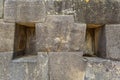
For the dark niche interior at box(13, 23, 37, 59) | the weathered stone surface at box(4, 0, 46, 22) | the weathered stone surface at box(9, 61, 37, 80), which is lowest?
the weathered stone surface at box(9, 61, 37, 80)

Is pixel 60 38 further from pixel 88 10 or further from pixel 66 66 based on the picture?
pixel 88 10

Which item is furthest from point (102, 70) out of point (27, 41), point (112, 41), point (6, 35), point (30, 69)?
point (6, 35)

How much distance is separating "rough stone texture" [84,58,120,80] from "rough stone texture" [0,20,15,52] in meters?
0.98

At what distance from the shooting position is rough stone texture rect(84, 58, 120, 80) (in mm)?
1562

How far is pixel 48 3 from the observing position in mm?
1623

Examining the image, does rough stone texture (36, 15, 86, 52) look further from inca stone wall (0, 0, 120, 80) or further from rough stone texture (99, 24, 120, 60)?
rough stone texture (99, 24, 120, 60)

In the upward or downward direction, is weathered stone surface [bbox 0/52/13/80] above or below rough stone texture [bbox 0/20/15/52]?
below

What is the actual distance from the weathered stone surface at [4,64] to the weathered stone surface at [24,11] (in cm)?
42

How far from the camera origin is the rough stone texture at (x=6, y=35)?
1609mm

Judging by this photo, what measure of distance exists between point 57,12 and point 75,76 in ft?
2.63

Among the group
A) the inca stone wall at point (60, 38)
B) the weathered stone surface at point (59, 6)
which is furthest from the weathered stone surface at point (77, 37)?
the weathered stone surface at point (59, 6)

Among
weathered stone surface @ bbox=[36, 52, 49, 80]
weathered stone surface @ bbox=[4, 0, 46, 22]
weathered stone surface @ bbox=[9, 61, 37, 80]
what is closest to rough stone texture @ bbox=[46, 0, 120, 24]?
weathered stone surface @ bbox=[4, 0, 46, 22]

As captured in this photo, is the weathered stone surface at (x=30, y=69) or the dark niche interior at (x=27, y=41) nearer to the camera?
the weathered stone surface at (x=30, y=69)

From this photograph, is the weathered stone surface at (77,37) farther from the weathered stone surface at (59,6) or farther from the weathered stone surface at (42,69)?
the weathered stone surface at (42,69)
